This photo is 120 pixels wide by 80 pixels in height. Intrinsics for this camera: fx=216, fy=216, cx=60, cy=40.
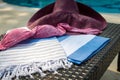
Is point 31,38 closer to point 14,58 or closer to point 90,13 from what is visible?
point 14,58

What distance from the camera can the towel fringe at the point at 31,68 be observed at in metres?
1.24

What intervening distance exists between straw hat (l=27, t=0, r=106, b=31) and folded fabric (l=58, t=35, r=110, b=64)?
27cm

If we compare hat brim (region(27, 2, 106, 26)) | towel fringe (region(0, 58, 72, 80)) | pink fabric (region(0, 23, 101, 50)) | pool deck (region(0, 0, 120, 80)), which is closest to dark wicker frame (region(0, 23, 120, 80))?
towel fringe (region(0, 58, 72, 80))

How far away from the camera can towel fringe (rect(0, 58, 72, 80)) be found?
1.24m

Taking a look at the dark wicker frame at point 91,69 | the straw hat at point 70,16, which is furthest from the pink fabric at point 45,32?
the dark wicker frame at point 91,69

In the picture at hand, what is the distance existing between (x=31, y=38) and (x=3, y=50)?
0.24 meters

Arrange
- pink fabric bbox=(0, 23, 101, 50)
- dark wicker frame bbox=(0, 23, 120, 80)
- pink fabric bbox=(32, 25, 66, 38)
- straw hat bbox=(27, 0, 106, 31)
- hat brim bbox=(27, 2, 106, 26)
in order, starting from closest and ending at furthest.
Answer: dark wicker frame bbox=(0, 23, 120, 80), pink fabric bbox=(0, 23, 101, 50), pink fabric bbox=(32, 25, 66, 38), straw hat bbox=(27, 0, 106, 31), hat brim bbox=(27, 2, 106, 26)

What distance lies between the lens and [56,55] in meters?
1.42

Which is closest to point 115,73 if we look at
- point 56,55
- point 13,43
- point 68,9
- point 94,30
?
point 94,30

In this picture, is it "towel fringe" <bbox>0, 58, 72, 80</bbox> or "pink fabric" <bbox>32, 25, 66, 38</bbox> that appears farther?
"pink fabric" <bbox>32, 25, 66, 38</bbox>

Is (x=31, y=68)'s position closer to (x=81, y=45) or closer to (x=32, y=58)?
(x=32, y=58)

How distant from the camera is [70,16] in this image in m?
2.01

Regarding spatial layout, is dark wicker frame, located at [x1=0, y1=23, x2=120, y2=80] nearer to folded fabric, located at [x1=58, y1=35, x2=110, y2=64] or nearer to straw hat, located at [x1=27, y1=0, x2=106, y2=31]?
folded fabric, located at [x1=58, y1=35, x2=110, y2=64]

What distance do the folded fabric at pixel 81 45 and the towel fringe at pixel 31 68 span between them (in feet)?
Result: 0.29
